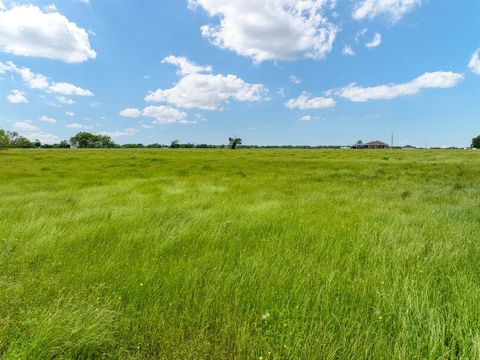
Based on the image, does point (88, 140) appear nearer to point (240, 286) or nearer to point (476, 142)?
point (240, 286)

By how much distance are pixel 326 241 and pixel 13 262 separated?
4.83 metres

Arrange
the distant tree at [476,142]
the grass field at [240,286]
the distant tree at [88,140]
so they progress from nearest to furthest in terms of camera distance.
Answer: the grass field at [240,286] < the distant tree at [476,142] < the distant tree at [88,140]

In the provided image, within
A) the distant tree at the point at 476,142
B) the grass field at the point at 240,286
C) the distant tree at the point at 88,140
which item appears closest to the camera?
the grass field at the point at 240,286

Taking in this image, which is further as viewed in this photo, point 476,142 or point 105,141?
point 105,141

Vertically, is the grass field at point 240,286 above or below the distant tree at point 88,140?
below

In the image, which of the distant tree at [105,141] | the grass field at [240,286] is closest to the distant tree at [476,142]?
the grass field at [240,286]

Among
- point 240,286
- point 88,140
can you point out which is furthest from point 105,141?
point 240,286

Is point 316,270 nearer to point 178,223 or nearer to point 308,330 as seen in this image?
point 308,330

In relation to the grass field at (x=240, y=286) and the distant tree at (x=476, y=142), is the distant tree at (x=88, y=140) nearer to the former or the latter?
the grass field at (x=240, y=286)

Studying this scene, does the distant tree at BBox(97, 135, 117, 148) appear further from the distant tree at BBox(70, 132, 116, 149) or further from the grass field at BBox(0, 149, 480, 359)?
the grass field at BBox(0, 149, 480, 359)

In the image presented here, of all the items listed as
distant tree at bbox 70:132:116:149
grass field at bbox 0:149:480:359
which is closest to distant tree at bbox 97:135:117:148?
distant tree at bbox 70:132:116:149

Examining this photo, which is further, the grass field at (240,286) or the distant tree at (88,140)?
the distant tree at (88,140)

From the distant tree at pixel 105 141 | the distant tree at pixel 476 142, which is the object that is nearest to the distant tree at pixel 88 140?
the distant tree at pixel 105 141

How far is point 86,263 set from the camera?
367 centimetres
